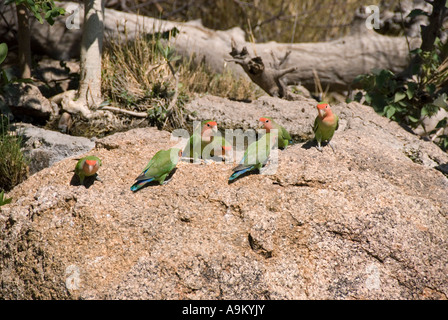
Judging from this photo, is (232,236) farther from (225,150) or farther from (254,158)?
(225,150)

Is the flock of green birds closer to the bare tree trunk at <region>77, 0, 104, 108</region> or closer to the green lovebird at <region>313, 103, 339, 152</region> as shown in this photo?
the green lovebird at <region>313, 103, 339, 152</region>

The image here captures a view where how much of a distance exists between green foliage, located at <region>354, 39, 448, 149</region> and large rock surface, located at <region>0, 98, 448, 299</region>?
1.71 metres

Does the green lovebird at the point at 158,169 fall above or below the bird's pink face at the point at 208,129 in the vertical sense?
below

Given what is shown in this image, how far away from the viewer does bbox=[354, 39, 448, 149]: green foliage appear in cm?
498

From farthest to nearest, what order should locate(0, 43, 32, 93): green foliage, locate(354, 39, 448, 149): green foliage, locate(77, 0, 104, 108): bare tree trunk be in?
locate(354, 39, 448, 149): green foliage < locate(77, 0, 104, 108): bare tree trunk < locate(0, 43, 32, 93): green foliage

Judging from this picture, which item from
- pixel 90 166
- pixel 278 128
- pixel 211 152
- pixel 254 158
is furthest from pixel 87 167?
pixel 278 128

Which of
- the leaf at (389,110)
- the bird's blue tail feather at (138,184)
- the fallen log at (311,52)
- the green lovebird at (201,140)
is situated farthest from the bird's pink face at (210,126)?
the fallen log at (311,52)

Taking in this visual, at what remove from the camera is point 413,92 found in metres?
5.02

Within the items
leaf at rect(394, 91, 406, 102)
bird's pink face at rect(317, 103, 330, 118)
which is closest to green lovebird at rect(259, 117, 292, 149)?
bird's pink face at rect(317, 103, 330, 118)

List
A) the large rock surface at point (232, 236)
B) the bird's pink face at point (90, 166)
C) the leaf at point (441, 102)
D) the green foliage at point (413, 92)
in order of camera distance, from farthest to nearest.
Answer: the green foliage at point (413, 92)
the leaf at point (441, 102)
the bird's pink face at point (90, 166)
the large rock surface at point (232, 236)

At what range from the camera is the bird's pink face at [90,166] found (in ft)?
10.5

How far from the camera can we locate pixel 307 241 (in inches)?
116

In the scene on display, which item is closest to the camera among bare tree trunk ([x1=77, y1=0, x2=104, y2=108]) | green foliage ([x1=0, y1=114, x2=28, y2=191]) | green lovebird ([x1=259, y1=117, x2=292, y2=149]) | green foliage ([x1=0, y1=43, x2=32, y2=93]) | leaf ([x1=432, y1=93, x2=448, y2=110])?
green lovebird ([x1=259, y1=117, x2=292, y2=149])

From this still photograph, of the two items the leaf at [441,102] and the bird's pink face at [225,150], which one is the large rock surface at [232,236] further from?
the leaf at [441,102]
